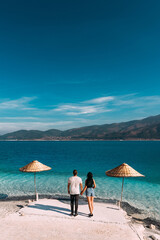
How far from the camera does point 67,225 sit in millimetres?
8000

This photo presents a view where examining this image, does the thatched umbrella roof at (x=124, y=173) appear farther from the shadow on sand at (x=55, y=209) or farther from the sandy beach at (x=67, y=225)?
the shadow on sand at (x=55, y=209)

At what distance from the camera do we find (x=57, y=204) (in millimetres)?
11125

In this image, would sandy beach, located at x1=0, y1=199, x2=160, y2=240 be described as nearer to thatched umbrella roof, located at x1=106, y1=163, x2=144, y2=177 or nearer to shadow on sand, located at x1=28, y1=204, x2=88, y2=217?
shadow on sand, located at x1=28, y1=204, x2=88, y2=217

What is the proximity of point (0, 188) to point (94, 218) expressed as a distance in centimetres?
1303

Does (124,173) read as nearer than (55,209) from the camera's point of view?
No

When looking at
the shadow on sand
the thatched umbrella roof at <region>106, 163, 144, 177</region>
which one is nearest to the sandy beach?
the shadow on sand

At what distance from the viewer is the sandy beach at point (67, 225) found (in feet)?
23.5

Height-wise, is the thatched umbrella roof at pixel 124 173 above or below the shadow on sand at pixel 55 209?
above

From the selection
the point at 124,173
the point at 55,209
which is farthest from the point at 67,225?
the point at 124,173

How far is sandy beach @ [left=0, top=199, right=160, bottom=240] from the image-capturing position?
716 cm

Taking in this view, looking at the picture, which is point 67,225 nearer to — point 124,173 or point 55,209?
point 55,209

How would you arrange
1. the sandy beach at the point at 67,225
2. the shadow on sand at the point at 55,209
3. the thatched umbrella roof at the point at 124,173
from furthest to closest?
1. the thatched umbrella roof at the point at 124,173
2. the shadow on sand at the point at 55,209
3. the sandy beach at the point at 67,225

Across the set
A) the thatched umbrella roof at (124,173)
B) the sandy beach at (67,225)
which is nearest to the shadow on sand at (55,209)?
the sandy beach at (67,225)

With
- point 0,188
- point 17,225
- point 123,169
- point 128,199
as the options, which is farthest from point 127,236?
point 0,188
